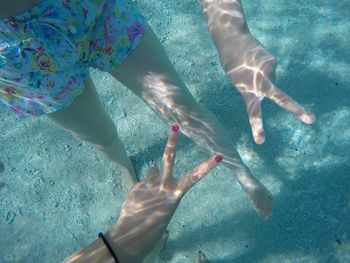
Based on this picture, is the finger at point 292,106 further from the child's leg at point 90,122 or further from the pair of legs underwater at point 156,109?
the child's leg at point 90,122

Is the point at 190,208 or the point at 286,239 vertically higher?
the point at 190,208

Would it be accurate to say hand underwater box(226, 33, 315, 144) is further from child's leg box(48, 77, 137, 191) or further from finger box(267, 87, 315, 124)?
child's leg box(48, 77, 137, 191)

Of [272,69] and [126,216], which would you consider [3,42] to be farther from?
[272,69]

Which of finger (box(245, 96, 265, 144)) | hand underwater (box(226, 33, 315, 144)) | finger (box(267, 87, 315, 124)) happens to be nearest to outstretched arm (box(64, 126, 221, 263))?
finger (box(245, 96, 265, 144))

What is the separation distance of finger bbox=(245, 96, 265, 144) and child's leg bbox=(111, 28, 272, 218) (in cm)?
55

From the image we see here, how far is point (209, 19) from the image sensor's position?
2.97 metres

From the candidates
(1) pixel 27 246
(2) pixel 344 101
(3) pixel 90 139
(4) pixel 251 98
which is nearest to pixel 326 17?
(2) pixel 344 101

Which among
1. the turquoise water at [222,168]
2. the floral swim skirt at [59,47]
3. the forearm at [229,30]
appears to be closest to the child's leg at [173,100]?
the floral swim skirt at [59,47]

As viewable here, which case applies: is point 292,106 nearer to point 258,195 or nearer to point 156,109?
point 258,195

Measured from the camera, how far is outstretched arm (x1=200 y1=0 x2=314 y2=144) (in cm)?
250

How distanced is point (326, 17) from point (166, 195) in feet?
13.9

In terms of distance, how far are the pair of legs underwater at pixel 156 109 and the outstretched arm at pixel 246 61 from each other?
484mm

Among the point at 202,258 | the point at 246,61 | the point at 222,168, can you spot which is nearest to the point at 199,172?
the point at 246,61

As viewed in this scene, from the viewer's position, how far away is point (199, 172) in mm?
2139
